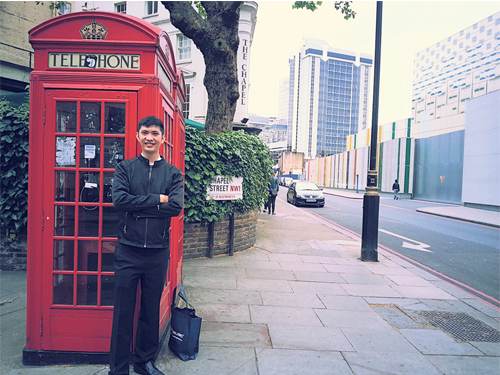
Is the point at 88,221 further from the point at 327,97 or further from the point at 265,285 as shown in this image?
the point at 327,97

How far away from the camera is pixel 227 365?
3.31 m

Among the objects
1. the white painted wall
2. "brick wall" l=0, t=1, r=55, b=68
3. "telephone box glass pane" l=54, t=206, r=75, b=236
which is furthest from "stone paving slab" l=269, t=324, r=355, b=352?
the white painted wall

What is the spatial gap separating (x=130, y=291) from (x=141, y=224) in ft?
1.85

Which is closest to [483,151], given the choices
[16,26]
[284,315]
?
[284,315]

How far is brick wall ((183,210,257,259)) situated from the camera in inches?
280

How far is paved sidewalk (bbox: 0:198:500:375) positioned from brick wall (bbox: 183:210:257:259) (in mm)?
258

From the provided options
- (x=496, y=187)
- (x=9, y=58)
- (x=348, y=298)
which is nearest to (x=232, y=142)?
(x=348, y=298)

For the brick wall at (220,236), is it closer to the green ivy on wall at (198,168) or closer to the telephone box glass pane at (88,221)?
the green ivy on wall at (198,168)

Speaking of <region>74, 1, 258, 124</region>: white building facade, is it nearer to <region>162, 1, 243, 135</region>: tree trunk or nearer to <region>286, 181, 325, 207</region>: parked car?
<region>286, 181, 325, 207</region>: parked car

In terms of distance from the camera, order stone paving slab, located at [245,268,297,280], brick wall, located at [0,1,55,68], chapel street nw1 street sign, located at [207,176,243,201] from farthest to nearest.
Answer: brick wall, located at [0,1,55,68]
chapel street nw1 street sign, located at [207,176,243,201]
stone paving slab, located at [245,268,297,280]

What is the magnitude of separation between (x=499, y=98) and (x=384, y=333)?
2195 centimetres

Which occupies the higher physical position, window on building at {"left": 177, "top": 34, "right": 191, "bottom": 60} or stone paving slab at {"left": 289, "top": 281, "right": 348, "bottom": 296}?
window on building at {"left": 177, "top": 34, "right": 191, "bottom": 60}

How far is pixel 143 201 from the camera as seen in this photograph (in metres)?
2.76

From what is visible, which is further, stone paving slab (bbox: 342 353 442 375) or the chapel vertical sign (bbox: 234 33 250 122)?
the chapel vertical sign (bbox: 234 33 250 122)
